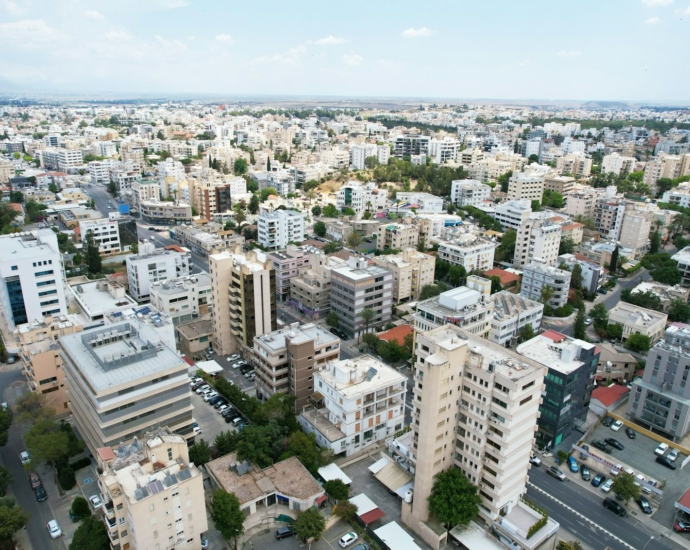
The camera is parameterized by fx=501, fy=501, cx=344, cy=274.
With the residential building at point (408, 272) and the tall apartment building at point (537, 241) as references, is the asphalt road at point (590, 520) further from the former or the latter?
the tall apartment building at point (537, 241)

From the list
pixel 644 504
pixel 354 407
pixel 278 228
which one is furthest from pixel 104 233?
pixel 644 504

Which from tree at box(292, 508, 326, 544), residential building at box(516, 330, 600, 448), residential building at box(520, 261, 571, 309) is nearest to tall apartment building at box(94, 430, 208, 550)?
tree at box(292, 508, 326, 544)

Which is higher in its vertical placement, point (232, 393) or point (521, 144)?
point (521, 144)

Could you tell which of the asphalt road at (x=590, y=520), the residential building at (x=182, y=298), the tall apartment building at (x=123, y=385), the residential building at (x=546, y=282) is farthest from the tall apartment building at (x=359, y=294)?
the asphalt road at (x=590, y=520)

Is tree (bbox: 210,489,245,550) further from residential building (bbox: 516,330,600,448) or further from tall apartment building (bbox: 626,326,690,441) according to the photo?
tall apartment building (bbox: 626,326,690,441)

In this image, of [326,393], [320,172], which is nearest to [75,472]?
[326,393]

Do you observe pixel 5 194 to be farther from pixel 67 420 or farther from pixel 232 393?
pixel 232 393
